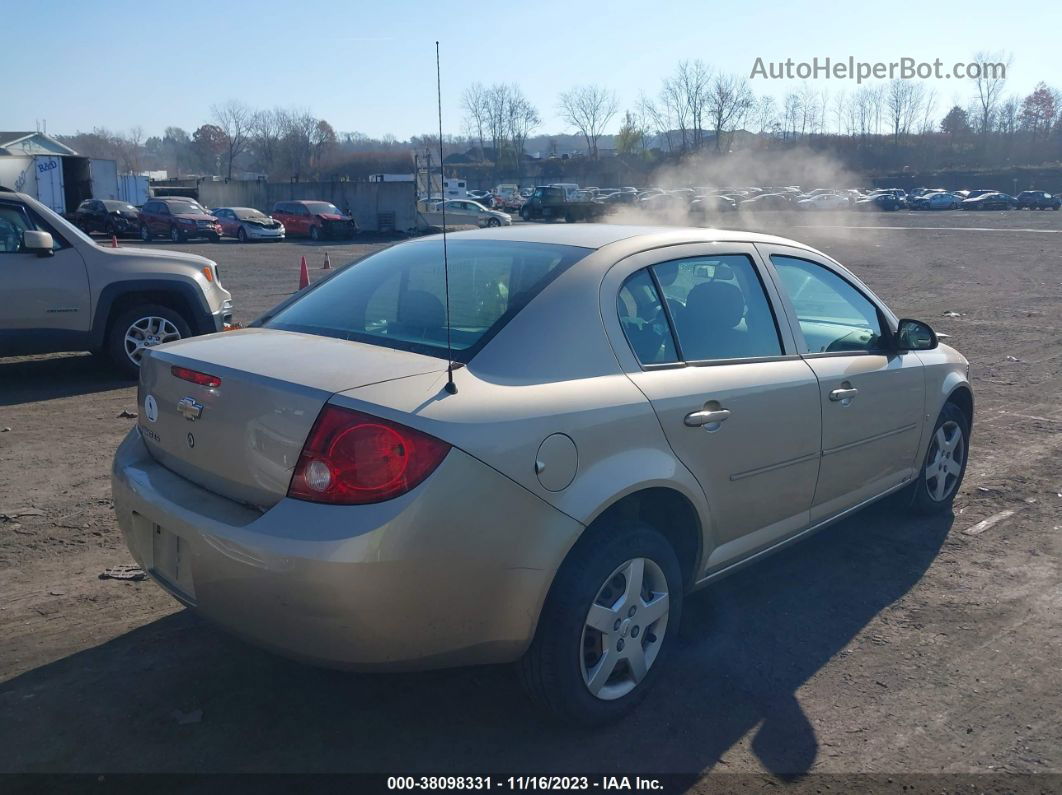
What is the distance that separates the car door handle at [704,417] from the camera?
350 centimetres

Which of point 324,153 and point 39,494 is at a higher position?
point 324,153

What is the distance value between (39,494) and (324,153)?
5703 cm

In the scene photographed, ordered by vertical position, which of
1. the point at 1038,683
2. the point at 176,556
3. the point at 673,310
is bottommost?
the point at 1038,683

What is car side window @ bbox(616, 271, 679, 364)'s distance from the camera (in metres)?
3.53

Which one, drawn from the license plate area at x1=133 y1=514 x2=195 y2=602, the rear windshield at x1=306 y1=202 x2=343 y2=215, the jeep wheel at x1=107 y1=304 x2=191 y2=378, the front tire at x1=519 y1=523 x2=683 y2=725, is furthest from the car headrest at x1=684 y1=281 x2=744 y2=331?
the rear windshield at x1=306 y1=202 x2=343 y2=215

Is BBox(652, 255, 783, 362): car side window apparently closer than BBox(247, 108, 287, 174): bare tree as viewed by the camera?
Yes

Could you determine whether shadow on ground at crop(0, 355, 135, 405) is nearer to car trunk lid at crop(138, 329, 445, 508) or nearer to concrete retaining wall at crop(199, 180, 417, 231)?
car trunk lid at crop(138, 329, 445, 508)

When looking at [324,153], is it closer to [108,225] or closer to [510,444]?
[108,225]

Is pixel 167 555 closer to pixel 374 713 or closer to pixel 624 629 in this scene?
pixel 374 713

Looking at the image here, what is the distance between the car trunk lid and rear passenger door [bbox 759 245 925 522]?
2044 millimetres

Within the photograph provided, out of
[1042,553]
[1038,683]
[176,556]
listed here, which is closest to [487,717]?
[176,556]

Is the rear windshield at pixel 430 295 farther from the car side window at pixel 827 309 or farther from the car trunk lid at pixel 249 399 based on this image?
the car side window at pixel 827 309

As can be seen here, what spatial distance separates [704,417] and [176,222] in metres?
35.9

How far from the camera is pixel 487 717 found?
338 centimetres
